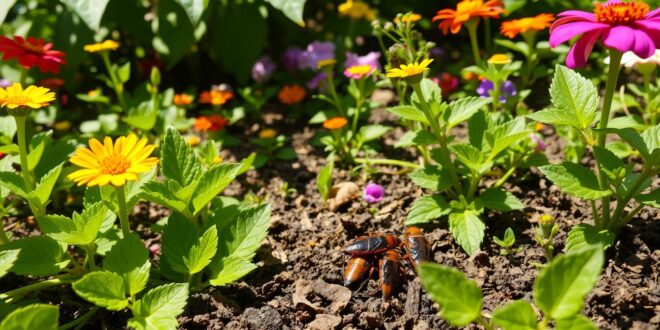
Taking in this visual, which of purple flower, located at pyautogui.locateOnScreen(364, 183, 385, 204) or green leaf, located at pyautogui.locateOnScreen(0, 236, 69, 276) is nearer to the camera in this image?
green leaf, located at pyautogui.locateOnScreen(0, 236, 69, 276)

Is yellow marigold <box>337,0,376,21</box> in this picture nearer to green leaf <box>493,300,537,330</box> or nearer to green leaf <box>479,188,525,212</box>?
green leaf <box>479,188,525,212</box>

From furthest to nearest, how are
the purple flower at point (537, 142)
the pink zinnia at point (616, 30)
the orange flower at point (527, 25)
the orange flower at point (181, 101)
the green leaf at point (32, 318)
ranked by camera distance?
the orange flower at point (181, 101) → the orange flower at point (527, 25) → the purple flower at point (537, 142) → the pink zinnia at point (616, 30) → the green leaf at point (32, 318)

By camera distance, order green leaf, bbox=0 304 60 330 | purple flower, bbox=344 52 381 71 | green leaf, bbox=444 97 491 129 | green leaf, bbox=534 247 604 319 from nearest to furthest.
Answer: green leaf, bbox=534 247 604 319 → green leaf, bbox=0 304 60 330 → green leaf, bbox=444 97 491 129 → purple flower, bbox=344 52 381 71

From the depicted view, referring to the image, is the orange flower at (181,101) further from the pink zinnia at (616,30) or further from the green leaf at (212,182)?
the pink zinnia at (616,30)

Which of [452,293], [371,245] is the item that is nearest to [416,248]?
[371,245]

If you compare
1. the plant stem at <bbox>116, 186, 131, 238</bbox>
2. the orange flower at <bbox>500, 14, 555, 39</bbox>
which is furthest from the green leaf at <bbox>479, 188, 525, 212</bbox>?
the plant stem at <bbox>116, 186, 131, 238</bbox>

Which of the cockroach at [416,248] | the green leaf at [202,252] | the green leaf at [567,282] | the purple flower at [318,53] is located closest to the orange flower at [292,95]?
the purple flower at [318,53]

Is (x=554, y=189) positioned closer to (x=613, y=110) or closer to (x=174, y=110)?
(x=613, y=110)
